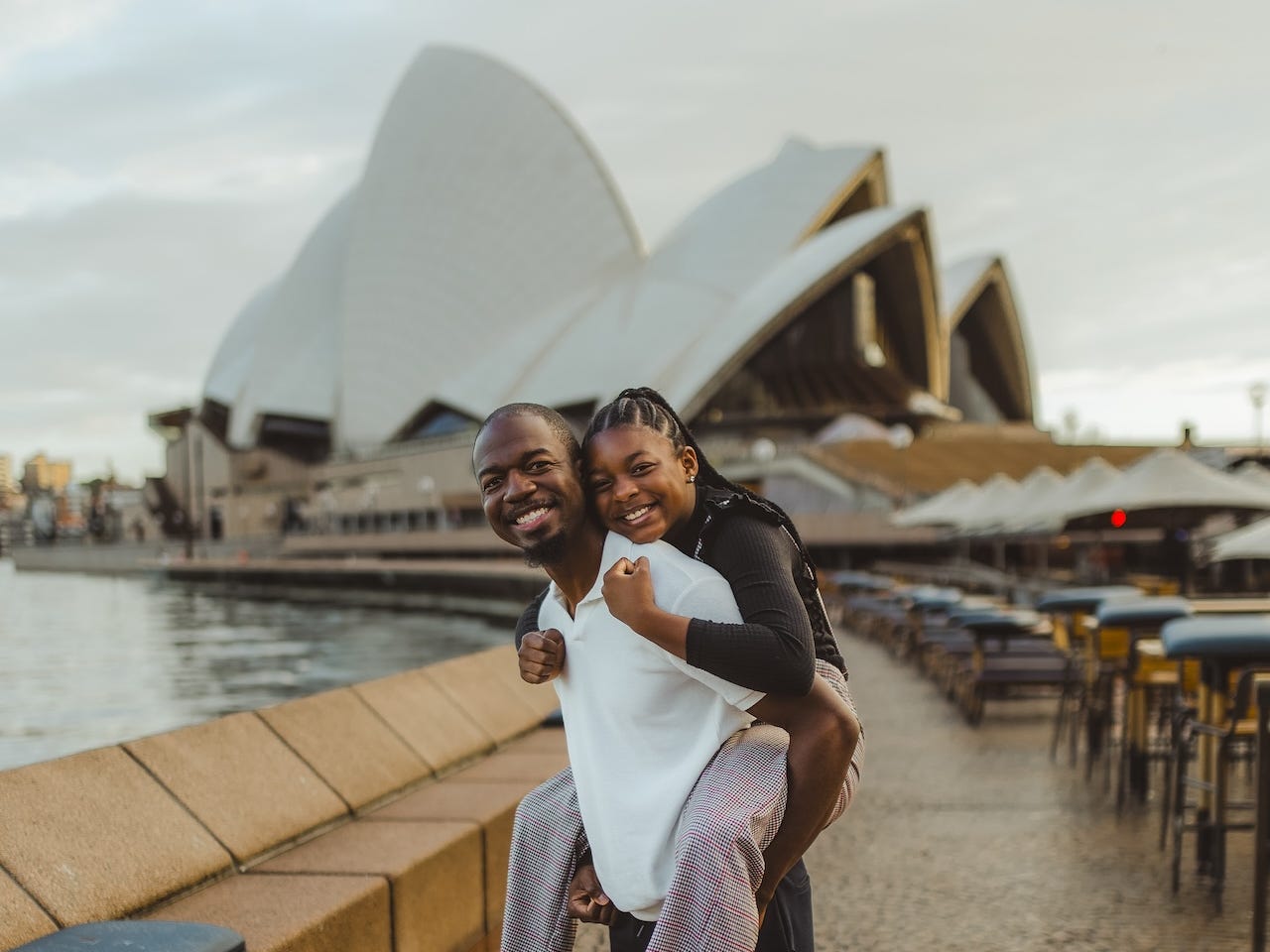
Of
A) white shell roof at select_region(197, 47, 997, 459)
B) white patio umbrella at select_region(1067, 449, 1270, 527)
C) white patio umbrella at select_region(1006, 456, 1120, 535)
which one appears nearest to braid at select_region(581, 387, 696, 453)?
white patio umbrella at select_region(1067, 449, 1270, 527)

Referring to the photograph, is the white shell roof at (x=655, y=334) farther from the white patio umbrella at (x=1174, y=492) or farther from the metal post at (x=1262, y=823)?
the metal post at (x=1262, y=823)

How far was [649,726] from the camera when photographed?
54.6 inches

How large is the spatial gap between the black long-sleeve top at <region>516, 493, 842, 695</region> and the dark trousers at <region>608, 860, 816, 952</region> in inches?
12.4

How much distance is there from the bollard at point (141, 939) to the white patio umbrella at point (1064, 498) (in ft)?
29.0

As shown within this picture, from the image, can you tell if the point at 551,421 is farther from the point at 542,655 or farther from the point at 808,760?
the point at 808,760

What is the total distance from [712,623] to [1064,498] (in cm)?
961

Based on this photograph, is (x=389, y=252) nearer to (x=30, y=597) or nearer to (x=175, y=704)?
(x=30, y=597)

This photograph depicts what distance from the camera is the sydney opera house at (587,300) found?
36.2 metres

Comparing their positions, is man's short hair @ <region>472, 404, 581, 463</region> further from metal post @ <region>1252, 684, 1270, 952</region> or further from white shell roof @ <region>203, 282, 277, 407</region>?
white shell roof @ <region>203, 282, 277, 407</region>

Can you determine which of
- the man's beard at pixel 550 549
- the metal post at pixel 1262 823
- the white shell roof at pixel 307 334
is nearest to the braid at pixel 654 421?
the man's beard at pixel 550 549

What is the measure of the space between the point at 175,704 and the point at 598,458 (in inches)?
242

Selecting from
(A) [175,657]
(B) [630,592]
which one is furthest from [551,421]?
(A) [175,657]

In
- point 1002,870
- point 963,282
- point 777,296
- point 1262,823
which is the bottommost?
point 1002,870

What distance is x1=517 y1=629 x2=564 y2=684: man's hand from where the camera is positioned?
1474 millimetres
